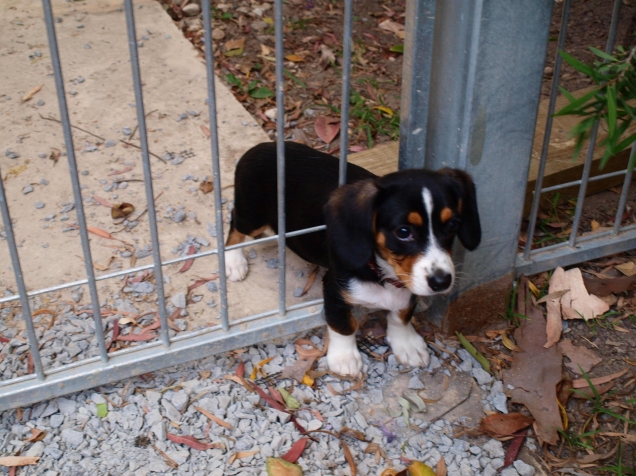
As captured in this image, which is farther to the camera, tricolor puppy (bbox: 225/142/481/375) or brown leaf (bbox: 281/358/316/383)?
brown leaf (bbox: 281/358/316/383)

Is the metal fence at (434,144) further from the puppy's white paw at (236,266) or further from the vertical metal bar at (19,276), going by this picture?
the puppy's white paw at (236,266)

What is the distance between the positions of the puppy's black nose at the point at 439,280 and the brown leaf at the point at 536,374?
2.58ft

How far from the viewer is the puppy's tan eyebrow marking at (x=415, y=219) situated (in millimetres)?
2627

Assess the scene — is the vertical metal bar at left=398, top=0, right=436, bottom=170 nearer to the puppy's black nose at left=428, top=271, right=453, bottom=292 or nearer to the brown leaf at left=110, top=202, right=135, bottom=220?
the puppy's black nose at left=428, top=271, right=453, bottom=292

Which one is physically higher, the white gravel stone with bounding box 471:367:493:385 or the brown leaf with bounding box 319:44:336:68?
the brown leaf with bounding box 319:44:336:68

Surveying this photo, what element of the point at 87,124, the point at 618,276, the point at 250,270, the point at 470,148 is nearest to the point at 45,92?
the point at 87,124

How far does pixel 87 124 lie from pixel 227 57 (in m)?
1.36

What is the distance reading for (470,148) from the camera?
291 centimetres

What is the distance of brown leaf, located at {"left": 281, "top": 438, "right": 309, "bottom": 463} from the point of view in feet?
9.35

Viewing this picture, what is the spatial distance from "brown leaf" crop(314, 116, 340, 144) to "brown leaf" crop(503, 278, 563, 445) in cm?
172

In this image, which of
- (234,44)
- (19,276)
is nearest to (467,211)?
(19,276)

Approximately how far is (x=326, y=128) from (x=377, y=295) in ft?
6.72

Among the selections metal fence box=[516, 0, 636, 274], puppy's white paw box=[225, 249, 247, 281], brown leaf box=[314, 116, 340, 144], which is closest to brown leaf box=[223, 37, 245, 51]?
brown leaf box=[314, 116, 340, 144]

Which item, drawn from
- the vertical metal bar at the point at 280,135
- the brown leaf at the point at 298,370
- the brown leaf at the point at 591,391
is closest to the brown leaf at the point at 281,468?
the brown leaf at the point at 298,370
